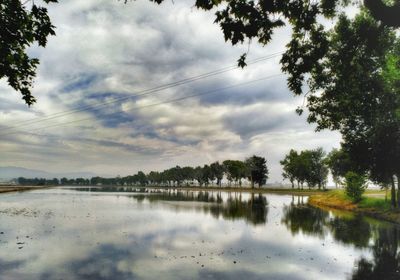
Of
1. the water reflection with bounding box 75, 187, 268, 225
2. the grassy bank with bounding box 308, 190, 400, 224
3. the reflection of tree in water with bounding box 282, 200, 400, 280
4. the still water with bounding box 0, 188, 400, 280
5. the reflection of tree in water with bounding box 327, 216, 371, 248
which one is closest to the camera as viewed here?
the still water with bounding box 0, 188, 400, 280

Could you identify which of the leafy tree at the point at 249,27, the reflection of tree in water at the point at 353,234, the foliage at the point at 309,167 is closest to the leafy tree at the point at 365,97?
the leafy tree at the point at 249,27

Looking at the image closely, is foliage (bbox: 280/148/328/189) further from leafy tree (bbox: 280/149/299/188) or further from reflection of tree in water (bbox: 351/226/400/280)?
reflection of tree in water (bbox: 351/226/400/280)

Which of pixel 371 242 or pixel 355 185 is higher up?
pixel 355 185

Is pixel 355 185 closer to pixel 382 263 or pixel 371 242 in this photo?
pixel 371 242

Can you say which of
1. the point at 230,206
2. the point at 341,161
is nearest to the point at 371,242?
the point at 230,206

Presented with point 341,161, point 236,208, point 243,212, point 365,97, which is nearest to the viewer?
point 365,97

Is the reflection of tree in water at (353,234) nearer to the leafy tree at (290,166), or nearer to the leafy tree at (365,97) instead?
the leafy tree at (365,97)

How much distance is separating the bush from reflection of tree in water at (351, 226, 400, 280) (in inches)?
1417

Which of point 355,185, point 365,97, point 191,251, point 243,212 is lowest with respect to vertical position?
point 243,212

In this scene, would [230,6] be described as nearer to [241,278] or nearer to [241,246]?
[241,278]

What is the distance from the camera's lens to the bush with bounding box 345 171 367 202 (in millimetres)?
63688

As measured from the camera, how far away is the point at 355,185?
209 ft

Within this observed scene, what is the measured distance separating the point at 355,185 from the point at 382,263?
47282 millimetres

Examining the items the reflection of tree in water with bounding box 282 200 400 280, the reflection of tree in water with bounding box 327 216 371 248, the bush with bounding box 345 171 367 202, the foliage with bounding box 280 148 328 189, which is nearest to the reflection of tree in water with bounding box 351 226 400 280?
the reflection of tree in water with bounding box 282 200 400 280
